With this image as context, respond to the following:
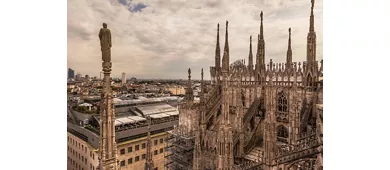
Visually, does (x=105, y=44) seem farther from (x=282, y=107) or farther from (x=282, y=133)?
(x=282, y=133)

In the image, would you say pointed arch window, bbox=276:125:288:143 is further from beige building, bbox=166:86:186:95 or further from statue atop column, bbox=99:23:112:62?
statue atop column, bbox=99:23:112:62

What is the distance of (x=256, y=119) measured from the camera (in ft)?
16.3

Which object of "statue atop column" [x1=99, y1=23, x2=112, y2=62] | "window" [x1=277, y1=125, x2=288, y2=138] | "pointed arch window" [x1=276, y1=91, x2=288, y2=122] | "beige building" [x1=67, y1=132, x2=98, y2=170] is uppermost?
"statue atop column" [x1=99, y1=23, x2=112, y2=62]

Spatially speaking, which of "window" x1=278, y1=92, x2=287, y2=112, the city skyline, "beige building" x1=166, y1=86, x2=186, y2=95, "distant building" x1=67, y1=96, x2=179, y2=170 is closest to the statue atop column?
the city skyline

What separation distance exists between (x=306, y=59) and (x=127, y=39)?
8.44 feet

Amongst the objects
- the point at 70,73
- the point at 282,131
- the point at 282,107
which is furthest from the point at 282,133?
the point at 70,73

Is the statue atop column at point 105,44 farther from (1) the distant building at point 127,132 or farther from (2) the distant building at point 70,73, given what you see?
(2) the distant building at point 70,73

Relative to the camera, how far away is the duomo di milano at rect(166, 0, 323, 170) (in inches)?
131

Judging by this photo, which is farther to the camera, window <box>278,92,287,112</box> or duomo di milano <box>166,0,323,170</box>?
window <box>278,92,287,112</box>

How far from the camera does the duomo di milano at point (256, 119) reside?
3.33 m

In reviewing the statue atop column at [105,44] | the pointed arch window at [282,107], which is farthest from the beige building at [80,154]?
the pointed arch window at [282,107]
